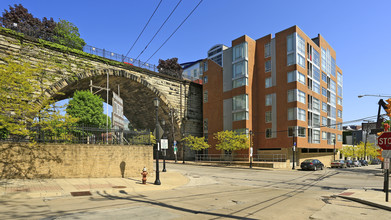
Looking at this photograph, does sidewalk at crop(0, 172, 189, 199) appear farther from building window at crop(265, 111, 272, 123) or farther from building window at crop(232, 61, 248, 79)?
building window at crop(232, 61, 248, 79)

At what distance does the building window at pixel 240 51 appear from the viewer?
41.9m

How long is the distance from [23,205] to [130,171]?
31.2 feet

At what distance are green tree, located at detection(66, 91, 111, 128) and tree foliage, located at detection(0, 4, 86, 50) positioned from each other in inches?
370

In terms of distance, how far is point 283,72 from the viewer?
3972 centimetres

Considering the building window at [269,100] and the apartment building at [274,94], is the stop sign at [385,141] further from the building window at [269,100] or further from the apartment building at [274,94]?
the building window at [269,100]

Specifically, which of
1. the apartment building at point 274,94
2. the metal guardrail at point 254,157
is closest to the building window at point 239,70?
the apartment building at point 274,94

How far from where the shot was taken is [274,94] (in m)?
40.9

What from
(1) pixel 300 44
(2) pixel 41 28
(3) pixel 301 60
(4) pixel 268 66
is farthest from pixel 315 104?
(2) pixel 41 28

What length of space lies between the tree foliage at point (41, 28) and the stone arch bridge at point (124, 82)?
165cm

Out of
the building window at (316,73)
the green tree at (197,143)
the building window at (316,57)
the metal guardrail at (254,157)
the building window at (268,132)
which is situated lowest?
the metal guardrail at (254,157)

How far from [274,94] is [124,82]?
989 inches

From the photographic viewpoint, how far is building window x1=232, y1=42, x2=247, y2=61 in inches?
1651

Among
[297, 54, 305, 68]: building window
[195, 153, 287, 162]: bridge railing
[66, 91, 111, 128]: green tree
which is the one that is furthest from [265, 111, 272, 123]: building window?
[66, 91, 111, 128]: green tree

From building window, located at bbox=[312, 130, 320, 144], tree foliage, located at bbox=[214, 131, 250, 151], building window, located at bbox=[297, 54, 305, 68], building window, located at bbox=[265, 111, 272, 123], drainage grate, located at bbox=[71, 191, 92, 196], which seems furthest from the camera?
building window, located at bbox=[312, 130, 320, 144]
